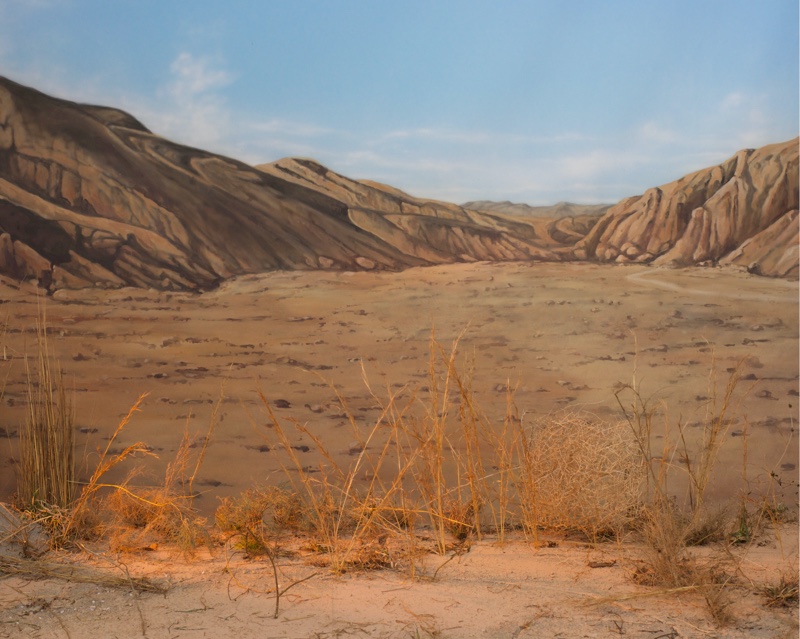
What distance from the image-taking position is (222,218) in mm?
4148

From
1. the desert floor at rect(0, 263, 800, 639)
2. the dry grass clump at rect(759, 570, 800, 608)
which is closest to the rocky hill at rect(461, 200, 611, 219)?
the desert floor at rect(0, 263, 800, 639)

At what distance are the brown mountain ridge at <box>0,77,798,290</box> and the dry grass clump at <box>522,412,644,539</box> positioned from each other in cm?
142

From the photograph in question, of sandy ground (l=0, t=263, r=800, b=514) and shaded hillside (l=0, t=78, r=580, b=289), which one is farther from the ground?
shaded hillside (l=0, t=78, r=580, b=289)

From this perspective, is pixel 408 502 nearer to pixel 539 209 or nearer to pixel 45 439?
pixel 45 439

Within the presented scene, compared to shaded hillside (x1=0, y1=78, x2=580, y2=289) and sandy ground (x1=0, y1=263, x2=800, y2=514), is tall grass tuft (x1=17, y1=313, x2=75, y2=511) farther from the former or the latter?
shaded hillside (x1=0, y1=78, x2=580, y2=289)

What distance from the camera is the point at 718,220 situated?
4594 mm

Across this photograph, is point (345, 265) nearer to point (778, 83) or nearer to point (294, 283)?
point (294, 283)

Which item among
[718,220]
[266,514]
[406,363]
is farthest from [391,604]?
[718,220]

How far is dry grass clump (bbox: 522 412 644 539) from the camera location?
3189mm

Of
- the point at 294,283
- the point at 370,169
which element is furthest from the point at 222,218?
the point at 370,169

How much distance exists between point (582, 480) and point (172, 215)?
2.20 metres

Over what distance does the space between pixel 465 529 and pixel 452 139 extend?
198 cm

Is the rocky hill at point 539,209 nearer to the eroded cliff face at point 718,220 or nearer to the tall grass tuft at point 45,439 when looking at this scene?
the eroded cliff face at point 718,220

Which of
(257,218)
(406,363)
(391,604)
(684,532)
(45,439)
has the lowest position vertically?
(391,604)
